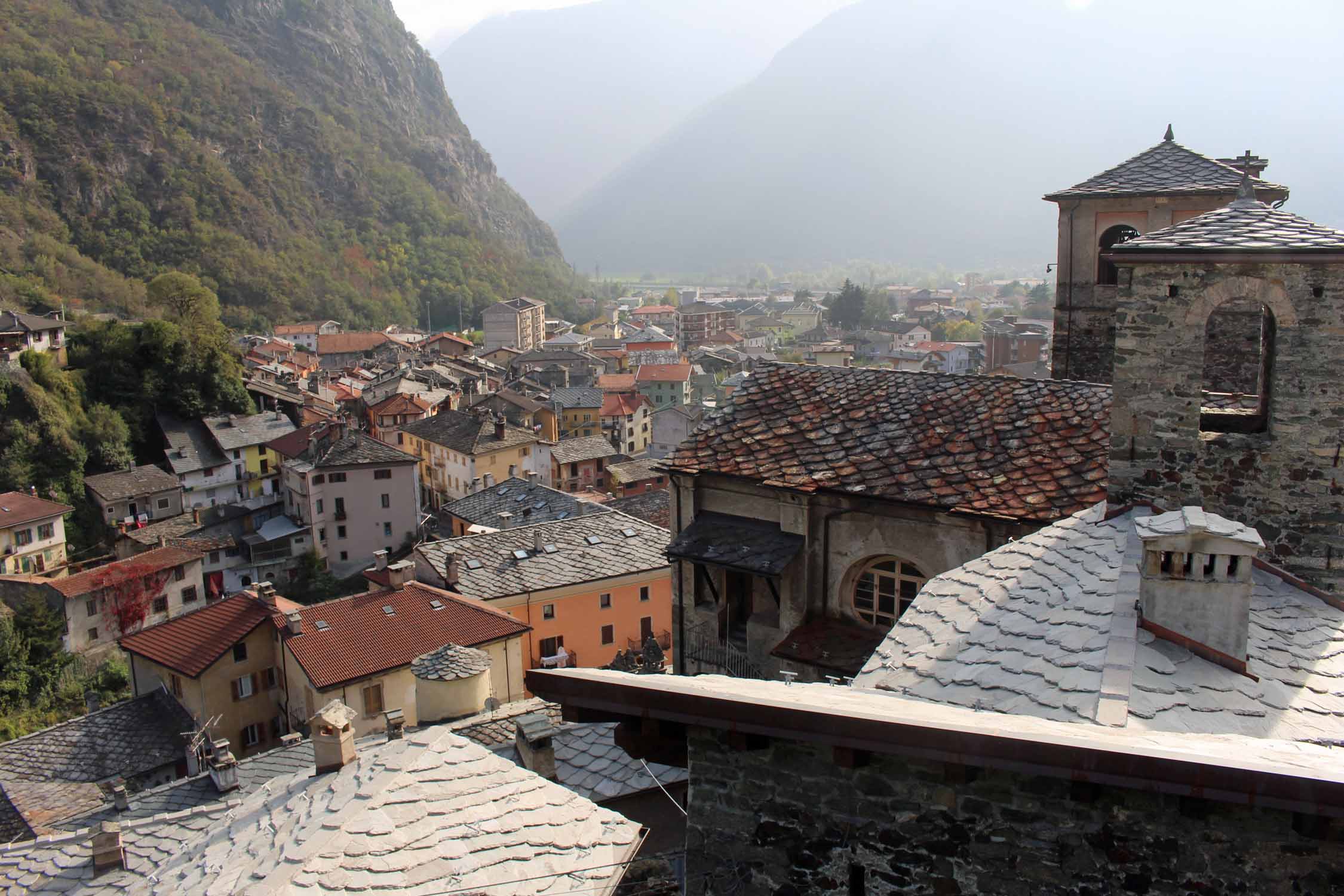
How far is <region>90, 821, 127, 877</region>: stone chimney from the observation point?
11859mm

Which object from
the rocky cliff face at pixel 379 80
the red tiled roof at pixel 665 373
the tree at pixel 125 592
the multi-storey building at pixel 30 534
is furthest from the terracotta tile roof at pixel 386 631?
the rocky cliff face at pixel 379 80

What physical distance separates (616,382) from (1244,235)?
7791 cm

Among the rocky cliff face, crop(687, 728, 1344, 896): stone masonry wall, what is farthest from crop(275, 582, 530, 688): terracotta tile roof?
the rocky cliff face

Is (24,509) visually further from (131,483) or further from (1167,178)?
(1167,178)

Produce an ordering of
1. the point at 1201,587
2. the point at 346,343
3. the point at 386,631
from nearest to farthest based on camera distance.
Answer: the point at 1201,587
the point at 386,631
the point at 346,343

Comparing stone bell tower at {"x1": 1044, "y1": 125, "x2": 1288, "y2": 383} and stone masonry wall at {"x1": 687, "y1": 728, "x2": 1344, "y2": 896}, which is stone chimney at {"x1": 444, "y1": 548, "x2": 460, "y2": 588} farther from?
stone masonry wall at {"x1": 687, "y1": 728, "x2": 1344, "y2": 896}

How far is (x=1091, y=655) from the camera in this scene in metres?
5.53

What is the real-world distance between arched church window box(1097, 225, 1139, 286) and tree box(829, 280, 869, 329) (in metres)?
127

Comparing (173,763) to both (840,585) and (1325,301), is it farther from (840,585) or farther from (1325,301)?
(1325,301)

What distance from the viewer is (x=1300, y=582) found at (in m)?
7.25

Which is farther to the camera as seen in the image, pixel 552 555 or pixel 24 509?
pixel 24 509

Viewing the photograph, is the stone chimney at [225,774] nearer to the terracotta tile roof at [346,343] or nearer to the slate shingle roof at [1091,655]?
the slate shingle roof at [1091,655]

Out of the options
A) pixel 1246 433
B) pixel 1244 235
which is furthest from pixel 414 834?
pixel 1244 235

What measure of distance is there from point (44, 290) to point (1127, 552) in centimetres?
8996
